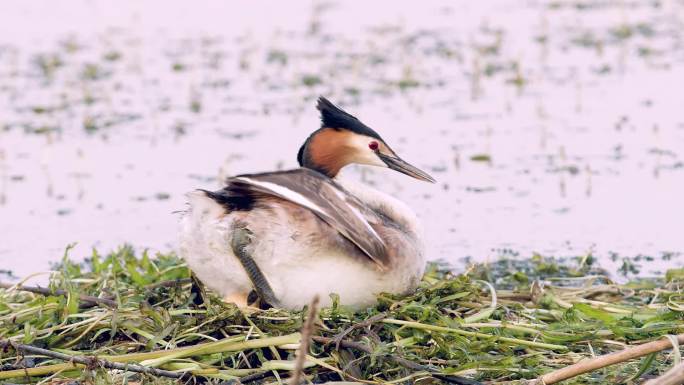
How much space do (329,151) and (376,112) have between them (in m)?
4.91

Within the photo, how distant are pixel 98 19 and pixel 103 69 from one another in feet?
8.09

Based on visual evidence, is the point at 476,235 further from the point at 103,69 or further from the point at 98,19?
the point at 98,19

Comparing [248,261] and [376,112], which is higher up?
[248,261]

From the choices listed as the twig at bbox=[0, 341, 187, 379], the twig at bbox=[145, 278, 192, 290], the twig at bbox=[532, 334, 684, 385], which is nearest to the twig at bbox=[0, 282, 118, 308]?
the twig at bbox=[145, 278, 192, 290]

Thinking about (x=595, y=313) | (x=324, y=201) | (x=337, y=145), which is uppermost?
(x=337, y=145)

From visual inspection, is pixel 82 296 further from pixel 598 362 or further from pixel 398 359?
pixel 598 362

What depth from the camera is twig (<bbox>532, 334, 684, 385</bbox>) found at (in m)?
4.95

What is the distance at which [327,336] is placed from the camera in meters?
5.60

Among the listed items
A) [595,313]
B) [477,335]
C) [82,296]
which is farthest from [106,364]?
[595,313]

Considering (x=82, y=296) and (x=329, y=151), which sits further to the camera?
(x=329, y=151)

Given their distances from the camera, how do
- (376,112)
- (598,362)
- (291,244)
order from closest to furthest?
1. (598,362)
2. (291,244)
3. (376,112)

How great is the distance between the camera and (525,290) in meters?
6.65

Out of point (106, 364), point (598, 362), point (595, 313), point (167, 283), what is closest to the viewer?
point (598, 362)

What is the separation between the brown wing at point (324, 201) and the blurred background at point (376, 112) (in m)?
2.31
